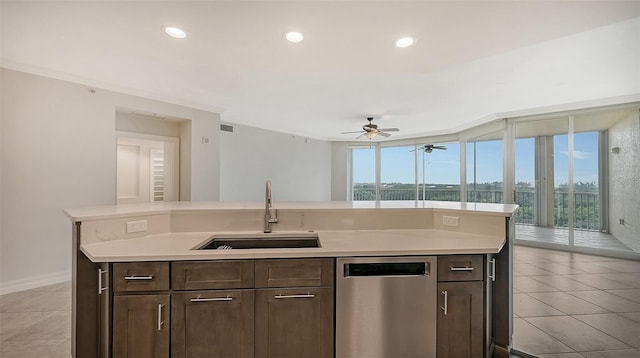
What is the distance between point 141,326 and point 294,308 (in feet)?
2.73

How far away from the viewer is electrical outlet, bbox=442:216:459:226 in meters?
2.33

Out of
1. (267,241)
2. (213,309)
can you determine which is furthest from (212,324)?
(267,241)

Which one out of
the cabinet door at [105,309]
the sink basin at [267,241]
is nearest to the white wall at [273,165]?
the sink basin at [267,241]

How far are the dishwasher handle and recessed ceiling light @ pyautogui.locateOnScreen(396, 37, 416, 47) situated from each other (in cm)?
181

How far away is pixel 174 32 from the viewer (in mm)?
2439

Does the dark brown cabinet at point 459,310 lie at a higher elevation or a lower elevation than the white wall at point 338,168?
lower

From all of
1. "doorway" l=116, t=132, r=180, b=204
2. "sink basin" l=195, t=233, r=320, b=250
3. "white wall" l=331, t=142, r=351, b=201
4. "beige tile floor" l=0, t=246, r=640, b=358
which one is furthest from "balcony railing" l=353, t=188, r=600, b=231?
"doorway" l=116, t=132, r=180, b=204

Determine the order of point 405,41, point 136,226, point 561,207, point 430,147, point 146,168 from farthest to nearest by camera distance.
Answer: point 430,147 → point 561,207 → point 146,168 → point 405,41 → point 136,226

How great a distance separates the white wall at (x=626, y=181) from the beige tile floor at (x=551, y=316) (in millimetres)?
855

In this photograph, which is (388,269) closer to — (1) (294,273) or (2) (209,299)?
(1) (294,273)

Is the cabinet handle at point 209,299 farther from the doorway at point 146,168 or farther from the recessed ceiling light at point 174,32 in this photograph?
the doorway at point 146,168

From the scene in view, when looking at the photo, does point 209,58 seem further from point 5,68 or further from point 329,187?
point 329,187

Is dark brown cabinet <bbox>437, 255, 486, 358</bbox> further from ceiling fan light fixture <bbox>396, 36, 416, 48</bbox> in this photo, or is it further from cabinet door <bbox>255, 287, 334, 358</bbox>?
ceiling fan light fixture <bbox>396, 36, 416, 48</bbox>

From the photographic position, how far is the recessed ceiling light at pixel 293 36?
2.39 m
